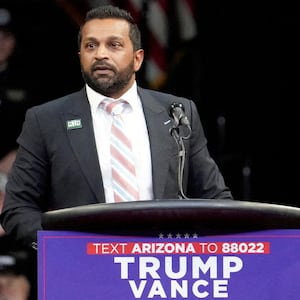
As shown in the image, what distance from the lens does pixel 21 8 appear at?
5.34 metres

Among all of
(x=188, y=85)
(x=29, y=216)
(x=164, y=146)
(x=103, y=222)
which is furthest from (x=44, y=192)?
(x=188, y=85)

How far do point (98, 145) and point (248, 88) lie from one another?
2939 mm

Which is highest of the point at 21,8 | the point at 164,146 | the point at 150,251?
the point at 21,8

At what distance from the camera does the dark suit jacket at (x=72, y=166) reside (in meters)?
3.06

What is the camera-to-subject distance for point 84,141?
3.10 m

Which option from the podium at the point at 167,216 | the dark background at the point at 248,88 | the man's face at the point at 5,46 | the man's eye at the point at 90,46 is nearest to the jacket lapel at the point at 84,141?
the man's eye at the point at 90,46

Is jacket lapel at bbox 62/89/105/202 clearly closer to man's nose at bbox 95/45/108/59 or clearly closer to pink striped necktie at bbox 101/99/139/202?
pink striped necktie at bbox 101/99/139/202

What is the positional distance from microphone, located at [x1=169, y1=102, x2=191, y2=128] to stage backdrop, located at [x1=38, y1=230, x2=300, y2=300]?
16.9 inches

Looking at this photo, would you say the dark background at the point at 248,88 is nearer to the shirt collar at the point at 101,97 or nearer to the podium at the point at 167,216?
the shirt collar at the point at 101,97

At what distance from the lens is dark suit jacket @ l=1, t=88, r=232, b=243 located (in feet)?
10.0

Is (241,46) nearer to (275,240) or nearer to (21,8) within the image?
(21,8)

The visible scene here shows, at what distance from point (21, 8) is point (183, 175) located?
2.44 metres

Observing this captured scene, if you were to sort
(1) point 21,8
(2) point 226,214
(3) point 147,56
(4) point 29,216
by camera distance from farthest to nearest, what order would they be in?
(3) point 147,56 → (1) point 21,8 → (4) point 29,216 → (2) point 226,214

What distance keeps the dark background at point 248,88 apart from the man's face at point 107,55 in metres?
2.64
